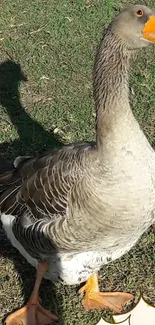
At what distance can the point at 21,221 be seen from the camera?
3.16m

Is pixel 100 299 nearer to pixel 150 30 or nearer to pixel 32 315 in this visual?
pixel 32 315

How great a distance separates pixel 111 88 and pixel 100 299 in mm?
1503

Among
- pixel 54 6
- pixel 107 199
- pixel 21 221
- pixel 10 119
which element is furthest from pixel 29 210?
pixel 54 6

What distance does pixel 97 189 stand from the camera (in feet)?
8.76

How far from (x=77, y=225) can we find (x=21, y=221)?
0.48m

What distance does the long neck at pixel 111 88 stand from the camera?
100 inches

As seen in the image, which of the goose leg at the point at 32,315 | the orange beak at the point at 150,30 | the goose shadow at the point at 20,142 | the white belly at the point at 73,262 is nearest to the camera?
the orange beak at the point at 150,30

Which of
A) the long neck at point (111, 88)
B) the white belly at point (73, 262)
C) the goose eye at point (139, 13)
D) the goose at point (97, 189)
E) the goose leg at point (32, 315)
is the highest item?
the goose eye at point (139, 13)

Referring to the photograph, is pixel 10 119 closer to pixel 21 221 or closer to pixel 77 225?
pixel 21 221

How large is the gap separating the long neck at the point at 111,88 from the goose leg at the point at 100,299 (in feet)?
4.07

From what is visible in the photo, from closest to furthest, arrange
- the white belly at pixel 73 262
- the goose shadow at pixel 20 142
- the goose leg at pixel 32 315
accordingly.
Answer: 1. the white belly at pixel 73 262
2. the goose leg at pixel 32 315
3. the goose shadow at pixel 20 142

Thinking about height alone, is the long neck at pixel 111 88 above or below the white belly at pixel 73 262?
above

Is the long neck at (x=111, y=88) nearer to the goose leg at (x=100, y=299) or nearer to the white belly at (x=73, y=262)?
the white belly at (x=73, y=262)

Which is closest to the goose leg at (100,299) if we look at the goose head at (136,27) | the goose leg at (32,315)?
the goose leg at (32,315)
